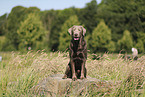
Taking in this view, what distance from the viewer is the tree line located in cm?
2138

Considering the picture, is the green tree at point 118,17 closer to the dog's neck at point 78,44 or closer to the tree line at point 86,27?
the tree line at point 86,27

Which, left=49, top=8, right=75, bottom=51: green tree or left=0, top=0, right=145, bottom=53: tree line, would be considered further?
left=49, top=8, right=75, bottom=51: green tree

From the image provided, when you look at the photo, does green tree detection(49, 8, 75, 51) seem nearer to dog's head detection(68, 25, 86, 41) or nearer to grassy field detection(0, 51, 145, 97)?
grassy field detection(0, 51, 145, 97)

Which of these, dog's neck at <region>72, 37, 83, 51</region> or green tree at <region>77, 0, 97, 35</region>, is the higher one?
green tree at <region>77, 0, 97, 35</region>

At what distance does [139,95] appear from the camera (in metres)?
4.35

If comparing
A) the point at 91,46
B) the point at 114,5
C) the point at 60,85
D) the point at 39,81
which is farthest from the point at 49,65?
the point at 114,5

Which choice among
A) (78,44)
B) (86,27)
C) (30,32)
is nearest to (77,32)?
(78,44)

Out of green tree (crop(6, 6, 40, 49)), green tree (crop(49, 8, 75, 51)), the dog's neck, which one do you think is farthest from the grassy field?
green tree (crop(6, 6, 40, 49))

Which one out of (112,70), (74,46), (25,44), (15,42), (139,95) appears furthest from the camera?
(15,42)

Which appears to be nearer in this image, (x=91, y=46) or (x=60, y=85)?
Result: (x=60, y=85)

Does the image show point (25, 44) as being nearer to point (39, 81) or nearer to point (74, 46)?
point (39, 81)

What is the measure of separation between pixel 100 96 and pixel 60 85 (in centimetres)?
102

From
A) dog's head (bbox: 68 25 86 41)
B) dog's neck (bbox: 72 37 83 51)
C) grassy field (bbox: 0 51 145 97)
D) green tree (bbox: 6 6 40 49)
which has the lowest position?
grassy field (bbox: 0 51 145 97)

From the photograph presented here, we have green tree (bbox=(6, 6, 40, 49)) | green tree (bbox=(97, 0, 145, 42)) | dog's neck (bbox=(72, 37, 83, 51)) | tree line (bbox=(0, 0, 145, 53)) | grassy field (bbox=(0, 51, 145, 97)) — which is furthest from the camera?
green tree (bbox=(6, 6, 40, 49))
